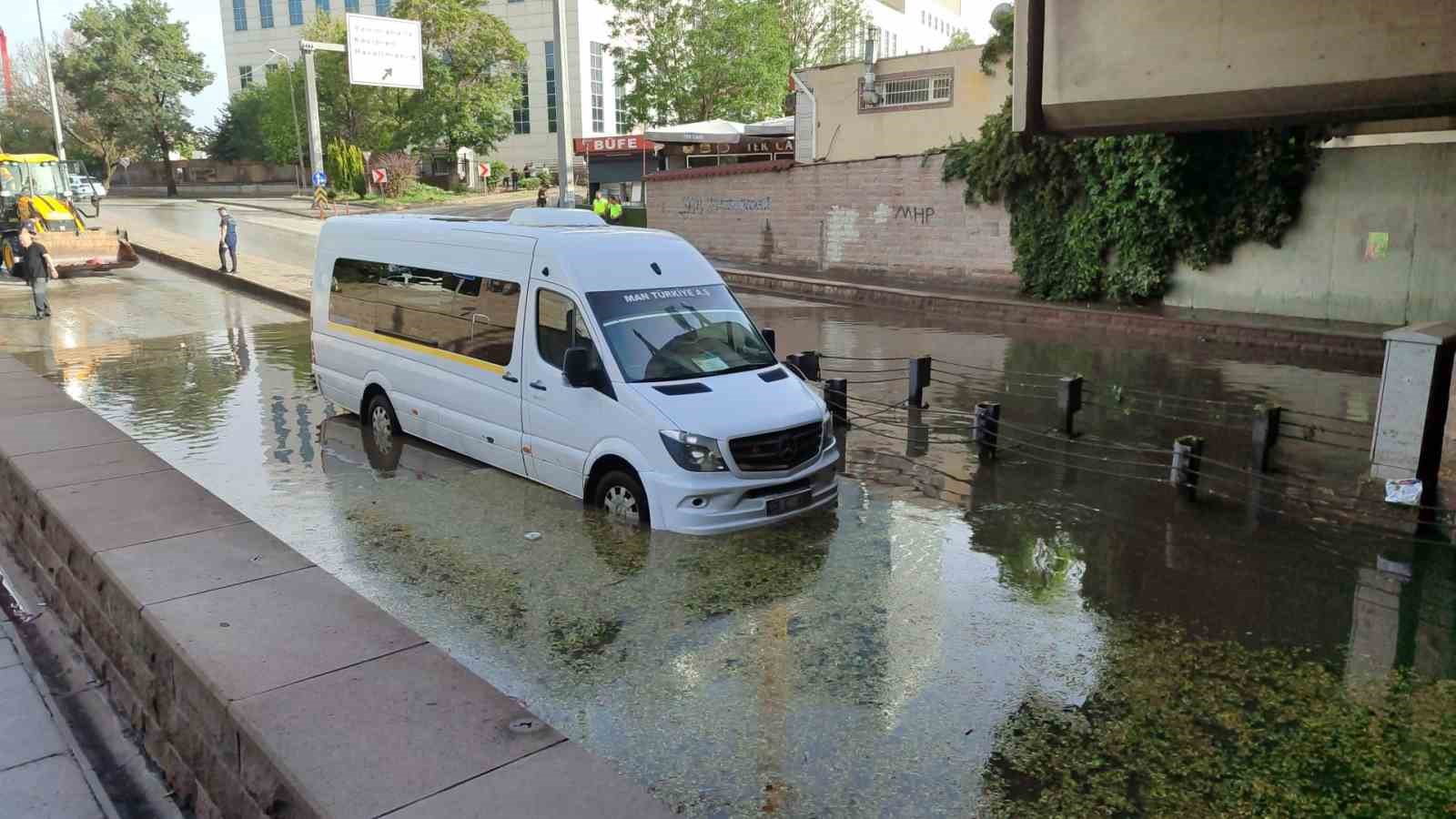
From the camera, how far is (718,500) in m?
7.71

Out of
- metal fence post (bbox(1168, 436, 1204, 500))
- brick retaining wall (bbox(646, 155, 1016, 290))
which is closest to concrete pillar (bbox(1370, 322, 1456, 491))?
metal fence post (bbox(1168, 436, 1204, 500))

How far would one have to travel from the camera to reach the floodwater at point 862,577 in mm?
5156

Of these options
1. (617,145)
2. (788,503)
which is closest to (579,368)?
(788,503)

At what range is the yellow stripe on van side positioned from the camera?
9.14 metres

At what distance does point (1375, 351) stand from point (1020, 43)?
886cm

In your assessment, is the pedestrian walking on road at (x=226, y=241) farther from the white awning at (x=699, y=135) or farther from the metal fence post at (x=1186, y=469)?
the metal fence post at (x=1186, y=469)

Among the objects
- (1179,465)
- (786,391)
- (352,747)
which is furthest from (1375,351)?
(352,747)

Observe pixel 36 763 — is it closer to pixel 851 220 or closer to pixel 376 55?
pixel 851 220

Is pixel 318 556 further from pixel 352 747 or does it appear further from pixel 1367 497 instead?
pixel 1367 497

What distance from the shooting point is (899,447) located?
11.1 meters

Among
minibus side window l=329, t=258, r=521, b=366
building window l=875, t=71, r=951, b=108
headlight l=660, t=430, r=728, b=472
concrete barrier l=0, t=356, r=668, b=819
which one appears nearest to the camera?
concrete barrier l=0, t=356, r=668, b=819

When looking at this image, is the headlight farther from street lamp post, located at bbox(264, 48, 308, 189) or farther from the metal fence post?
street lamp post, located at bbox(264, 48, 308, 189)

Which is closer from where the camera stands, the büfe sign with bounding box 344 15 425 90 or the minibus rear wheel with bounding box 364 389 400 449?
the minibus rear wheel with bounding box 364 389 400 449

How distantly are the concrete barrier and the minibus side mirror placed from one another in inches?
98.8
